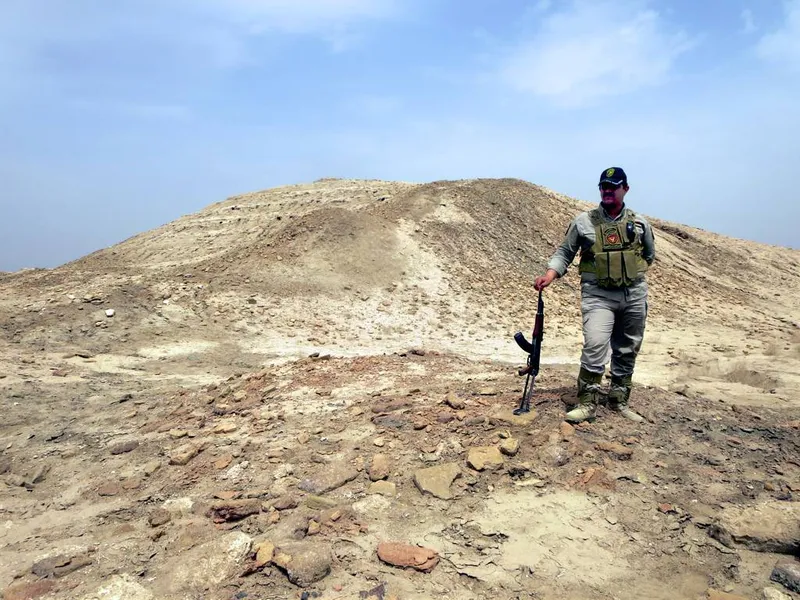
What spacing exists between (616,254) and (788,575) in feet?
7.98

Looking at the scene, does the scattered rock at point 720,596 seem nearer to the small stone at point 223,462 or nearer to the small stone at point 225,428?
the small stone at point 223,462

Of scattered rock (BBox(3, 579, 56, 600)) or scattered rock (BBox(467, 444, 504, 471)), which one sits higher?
scattered rock (BBox(467, 444, 504, 471))

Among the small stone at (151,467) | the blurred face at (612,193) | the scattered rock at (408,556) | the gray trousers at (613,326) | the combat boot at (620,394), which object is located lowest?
the small stone at (151,467)

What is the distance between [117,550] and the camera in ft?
10.4

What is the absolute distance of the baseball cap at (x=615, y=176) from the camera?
14.1ft

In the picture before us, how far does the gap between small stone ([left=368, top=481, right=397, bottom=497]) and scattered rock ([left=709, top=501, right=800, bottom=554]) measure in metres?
1.88

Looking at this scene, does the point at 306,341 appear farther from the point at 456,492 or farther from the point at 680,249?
the point at 680,249

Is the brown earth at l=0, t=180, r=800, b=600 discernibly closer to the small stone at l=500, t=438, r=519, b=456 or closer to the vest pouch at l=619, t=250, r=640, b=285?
the small stone at l=500, t=438, r=519, b=456

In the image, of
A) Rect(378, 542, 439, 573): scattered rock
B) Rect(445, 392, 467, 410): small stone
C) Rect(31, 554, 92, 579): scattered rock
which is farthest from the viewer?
Rect(445, 392, 467, 410): small stone

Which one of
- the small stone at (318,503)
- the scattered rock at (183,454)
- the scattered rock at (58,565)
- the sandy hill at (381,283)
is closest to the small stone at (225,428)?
the scattered rock at (183,454)

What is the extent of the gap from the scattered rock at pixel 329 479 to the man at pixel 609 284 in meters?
1.76

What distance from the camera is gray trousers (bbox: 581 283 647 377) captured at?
4.34 m

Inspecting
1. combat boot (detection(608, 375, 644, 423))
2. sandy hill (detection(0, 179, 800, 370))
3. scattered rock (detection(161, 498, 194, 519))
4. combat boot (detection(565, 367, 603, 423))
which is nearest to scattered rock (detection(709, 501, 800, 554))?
combat boot (detection(565, 367, 603, 423))

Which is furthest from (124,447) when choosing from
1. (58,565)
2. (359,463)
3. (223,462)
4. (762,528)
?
(762,528)
